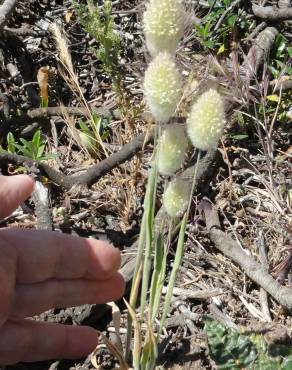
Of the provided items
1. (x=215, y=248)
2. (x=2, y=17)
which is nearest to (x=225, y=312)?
(x=215, y=248)

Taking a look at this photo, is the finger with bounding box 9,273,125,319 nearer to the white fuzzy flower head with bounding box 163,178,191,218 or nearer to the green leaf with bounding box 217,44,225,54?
the white fuzzy flower head with bounding box 163,178,191,218

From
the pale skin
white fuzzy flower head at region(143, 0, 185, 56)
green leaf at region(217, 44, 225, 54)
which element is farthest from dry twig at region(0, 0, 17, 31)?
white fuzzy flower head at region(143, 0, 185, 56)

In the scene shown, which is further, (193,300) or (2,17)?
(2,17)

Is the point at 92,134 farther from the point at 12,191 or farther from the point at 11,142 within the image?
the point at 12,191

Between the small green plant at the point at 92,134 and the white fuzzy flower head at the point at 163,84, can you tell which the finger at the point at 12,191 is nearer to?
the white fuzzy flower head at the point at 163,84

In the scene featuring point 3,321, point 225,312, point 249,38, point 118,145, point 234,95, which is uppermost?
point 249,38

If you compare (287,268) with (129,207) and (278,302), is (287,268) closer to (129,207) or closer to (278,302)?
(278,302)
